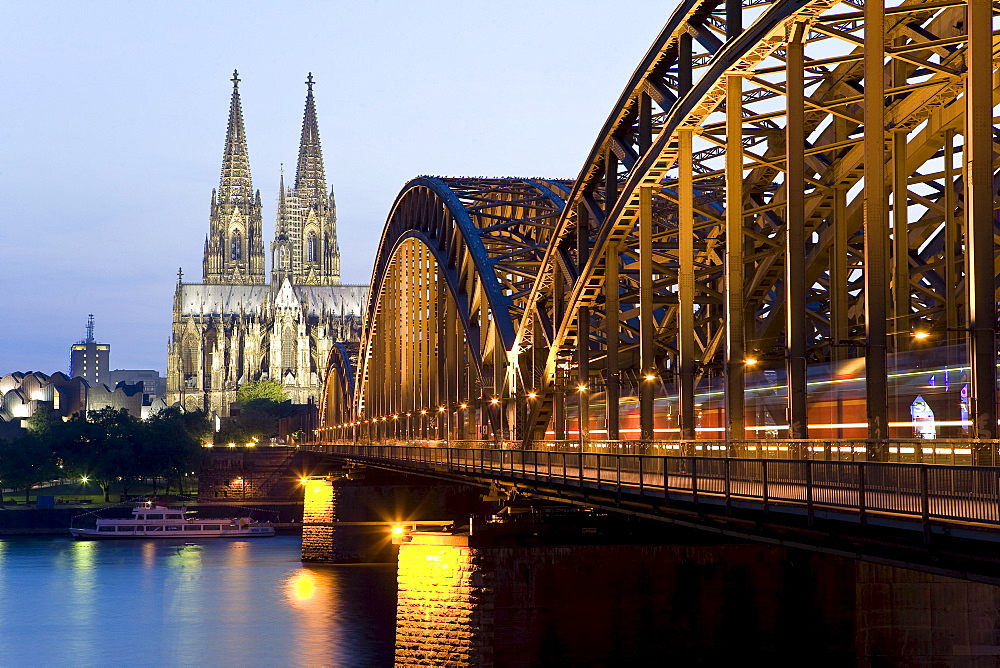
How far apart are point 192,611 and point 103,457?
296 feet

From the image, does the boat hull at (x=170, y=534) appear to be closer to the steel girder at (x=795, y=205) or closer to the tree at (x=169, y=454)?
the tree at (x=169, y=454)

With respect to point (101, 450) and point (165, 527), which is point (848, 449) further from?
point (101, 450)

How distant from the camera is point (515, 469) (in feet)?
138

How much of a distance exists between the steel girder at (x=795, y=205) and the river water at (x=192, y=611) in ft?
53.7

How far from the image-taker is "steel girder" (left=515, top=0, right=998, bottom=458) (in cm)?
2564

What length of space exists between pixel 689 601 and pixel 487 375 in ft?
103

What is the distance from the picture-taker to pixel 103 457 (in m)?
159

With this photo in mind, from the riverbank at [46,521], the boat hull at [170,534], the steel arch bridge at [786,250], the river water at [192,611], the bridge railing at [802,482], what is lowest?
the river water at [192,611]

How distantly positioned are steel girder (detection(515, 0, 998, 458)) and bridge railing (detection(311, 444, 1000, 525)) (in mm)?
2341

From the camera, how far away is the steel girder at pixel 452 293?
65.8 meters

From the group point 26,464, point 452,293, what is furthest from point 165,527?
point 452,293

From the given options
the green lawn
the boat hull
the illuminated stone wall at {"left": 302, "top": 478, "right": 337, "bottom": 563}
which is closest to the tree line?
the green lawn

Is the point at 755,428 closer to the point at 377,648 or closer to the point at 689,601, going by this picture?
the point at 689,601

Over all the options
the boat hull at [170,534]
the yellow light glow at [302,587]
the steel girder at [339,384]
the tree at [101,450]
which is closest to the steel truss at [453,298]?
the yellow light glow at [302,587]
